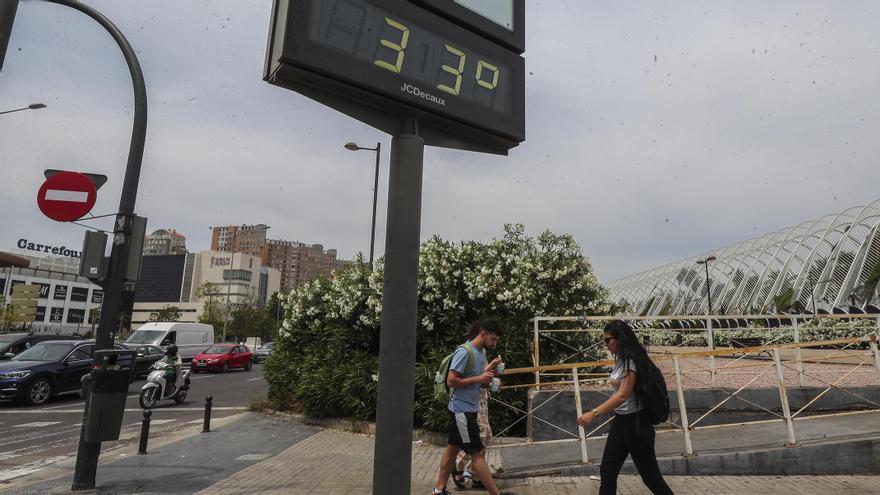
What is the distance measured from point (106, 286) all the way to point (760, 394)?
877 cm

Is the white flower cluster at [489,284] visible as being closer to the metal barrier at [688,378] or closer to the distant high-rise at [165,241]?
the metal barrier at [688,378]

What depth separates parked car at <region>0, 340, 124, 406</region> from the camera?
1248 cm

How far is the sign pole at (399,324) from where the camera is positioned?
335cm

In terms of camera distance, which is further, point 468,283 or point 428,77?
point 468,283

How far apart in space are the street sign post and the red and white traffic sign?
3.78 m

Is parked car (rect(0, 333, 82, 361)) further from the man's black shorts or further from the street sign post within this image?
the street sign post

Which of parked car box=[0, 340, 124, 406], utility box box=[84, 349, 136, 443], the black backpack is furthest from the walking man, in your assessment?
parked car box=[0, 340, 124, 406]

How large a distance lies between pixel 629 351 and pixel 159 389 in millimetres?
11856

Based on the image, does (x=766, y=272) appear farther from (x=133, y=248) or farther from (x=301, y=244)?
(x=301, y=244)

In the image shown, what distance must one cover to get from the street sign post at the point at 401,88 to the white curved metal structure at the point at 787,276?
29.2m

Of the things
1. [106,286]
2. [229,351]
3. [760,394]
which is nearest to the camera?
[106,286]

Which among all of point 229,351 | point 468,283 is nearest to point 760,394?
point 468,283

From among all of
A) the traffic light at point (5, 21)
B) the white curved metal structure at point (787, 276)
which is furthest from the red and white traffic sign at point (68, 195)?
the white curved metal structure at point (787, 276)

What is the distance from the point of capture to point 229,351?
25.6 metres
